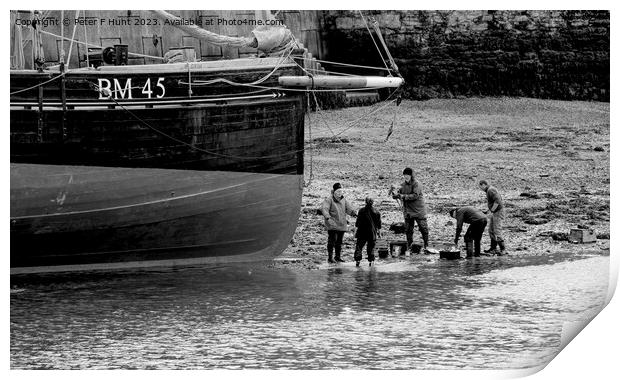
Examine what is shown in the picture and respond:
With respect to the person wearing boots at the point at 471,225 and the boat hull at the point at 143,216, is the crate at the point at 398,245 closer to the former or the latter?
the person wearing boots at the point at 471,225

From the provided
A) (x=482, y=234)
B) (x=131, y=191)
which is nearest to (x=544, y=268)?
(x=482, y=234)

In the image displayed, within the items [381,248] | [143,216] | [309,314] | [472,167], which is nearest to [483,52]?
[472,167]

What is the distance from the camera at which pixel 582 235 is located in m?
15.6

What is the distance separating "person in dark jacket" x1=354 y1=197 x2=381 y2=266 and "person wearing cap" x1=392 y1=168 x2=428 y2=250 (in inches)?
17.7

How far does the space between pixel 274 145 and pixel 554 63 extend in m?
3.99

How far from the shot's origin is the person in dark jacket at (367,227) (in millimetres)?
14914

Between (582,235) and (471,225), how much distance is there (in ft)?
4.24

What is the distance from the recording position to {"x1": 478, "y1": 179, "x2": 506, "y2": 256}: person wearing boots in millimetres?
15477

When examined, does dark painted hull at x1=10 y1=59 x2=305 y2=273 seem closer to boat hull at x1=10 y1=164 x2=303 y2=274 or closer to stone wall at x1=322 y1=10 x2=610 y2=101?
boat hull at x1=10 y1=164 x2=303 y2=274

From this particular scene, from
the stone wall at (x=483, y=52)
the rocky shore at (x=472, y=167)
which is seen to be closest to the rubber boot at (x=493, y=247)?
the rocky shore at (x=472, y=167)

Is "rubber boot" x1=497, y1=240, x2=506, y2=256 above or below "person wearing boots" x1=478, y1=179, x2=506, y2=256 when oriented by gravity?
below

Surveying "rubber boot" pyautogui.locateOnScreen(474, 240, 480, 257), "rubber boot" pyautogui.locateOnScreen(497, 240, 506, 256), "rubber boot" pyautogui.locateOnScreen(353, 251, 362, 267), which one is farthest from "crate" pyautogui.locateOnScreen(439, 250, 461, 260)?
"rubber boot" pyautogui.locateOnScreen(353, 251, 362, 267)

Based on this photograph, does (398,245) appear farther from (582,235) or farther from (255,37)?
(255,37)

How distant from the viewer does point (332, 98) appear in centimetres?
1599
